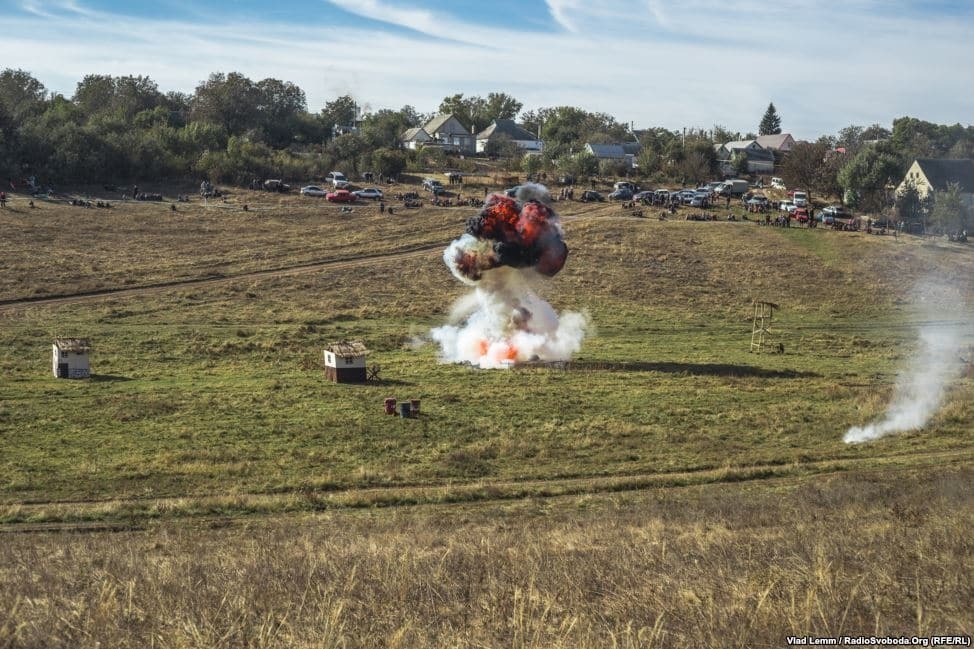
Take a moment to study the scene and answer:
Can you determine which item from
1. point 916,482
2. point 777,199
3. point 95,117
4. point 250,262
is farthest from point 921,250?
point 95,117

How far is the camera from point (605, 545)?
2495 cm

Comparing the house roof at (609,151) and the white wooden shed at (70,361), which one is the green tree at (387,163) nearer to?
the house roof at (609,151)

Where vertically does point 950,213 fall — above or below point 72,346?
above

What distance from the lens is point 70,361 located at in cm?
5434

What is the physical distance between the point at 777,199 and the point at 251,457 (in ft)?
377

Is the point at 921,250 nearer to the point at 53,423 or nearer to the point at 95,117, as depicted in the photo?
the point at 53,423

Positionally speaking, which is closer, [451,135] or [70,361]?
[70,361]

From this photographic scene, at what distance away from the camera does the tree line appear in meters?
128

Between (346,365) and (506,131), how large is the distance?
460ft

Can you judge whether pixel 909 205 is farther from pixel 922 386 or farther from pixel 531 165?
pixel 922 386

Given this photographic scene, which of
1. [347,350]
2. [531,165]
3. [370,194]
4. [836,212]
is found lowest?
[347,350]

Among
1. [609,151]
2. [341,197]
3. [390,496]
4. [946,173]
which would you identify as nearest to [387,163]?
[341,197]

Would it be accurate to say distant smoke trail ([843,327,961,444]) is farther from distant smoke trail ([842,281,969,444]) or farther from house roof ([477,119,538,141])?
house roof ([477,119,538,141])

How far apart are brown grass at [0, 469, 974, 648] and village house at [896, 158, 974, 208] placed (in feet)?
348
